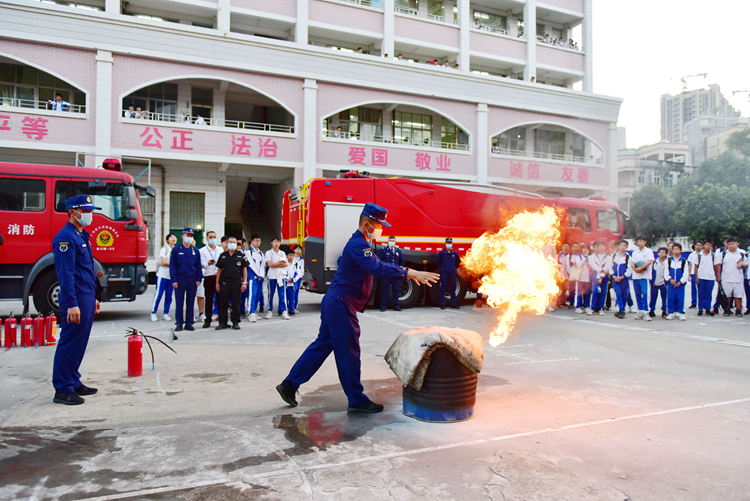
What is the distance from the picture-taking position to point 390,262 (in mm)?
12531

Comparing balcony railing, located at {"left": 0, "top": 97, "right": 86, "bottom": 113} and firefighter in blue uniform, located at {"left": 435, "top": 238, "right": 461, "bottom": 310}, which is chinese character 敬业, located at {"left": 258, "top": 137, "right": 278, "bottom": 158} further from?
firefighter in blue uniform, located at {"left": 435, "top": 238, "right": 461, "bottom": 310}

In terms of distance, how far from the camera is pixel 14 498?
3.03 meters

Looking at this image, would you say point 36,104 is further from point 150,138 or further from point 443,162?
point 443,162

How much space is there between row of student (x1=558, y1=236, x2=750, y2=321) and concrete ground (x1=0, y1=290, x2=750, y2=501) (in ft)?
14.8

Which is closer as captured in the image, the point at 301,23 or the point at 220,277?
the point at 220,277

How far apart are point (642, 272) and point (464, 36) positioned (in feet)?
65.8

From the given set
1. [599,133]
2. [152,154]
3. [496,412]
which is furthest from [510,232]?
[599,133]

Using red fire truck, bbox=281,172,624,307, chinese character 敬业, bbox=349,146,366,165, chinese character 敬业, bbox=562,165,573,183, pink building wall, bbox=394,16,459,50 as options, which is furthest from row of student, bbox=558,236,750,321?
pink building wall, bbox=394,16,459,50

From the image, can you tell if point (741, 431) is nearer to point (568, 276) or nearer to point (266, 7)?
point (568, 276)

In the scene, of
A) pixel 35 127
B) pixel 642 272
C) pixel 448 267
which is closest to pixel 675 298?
pixel 642 272

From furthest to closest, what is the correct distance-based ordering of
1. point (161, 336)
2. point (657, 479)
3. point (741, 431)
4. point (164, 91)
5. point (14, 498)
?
point (164, 91), point (161, 336), point (741, 431), point (657, 479), point (14, 498)

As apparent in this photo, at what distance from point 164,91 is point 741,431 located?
2409cm

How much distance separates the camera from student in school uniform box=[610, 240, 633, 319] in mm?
12242

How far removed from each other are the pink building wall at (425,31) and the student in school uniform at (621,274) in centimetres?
1837
